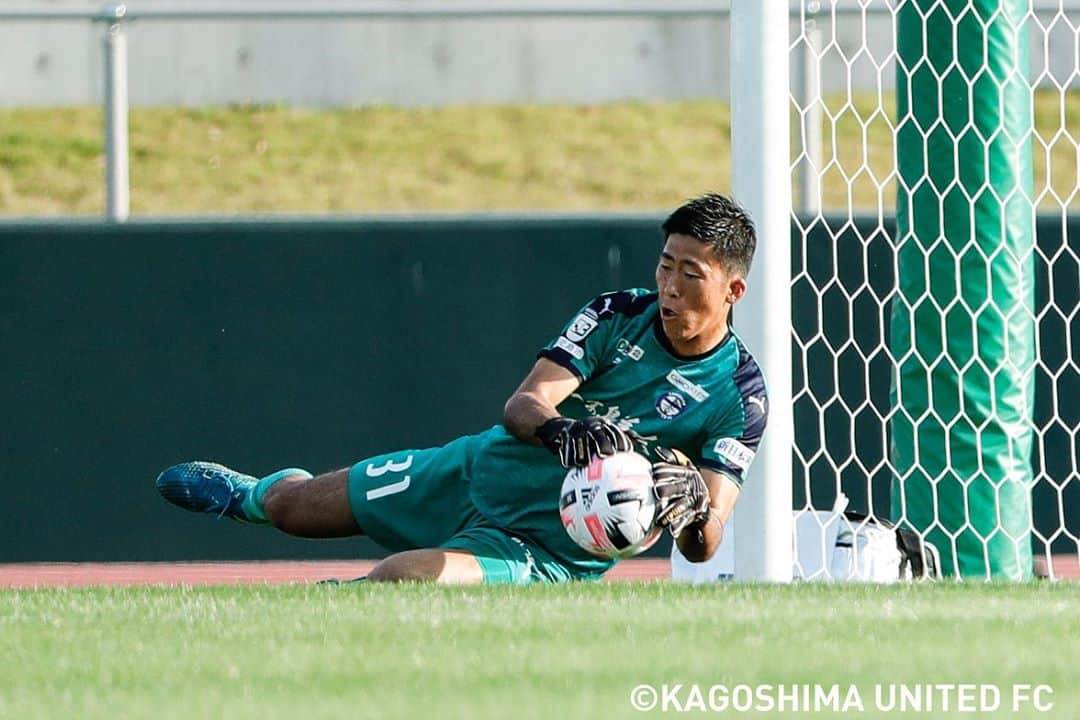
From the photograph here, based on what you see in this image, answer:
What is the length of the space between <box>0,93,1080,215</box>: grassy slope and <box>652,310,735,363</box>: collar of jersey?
620 cm

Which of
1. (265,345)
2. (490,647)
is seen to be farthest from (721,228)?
(265,345)

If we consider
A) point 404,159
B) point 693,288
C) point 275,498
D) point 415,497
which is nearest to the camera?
point 693,288

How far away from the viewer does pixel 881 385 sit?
8.70 meters

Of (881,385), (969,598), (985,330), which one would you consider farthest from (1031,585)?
(881,385)

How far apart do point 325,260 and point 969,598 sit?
14.2 ft

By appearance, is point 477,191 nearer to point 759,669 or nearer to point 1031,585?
point 1031,585

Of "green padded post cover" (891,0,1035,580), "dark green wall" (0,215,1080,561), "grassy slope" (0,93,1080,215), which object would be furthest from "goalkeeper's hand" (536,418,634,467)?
"grassy slope" (0,93,1080,215)

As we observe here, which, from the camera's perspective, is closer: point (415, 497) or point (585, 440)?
point (585, 440)

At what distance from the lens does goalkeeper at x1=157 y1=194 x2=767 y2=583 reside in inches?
221

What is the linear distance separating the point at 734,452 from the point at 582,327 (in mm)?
634

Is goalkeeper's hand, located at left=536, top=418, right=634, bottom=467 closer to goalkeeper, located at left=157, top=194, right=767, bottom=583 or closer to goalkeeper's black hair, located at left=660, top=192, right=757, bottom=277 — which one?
goalkeeper, located at left=157, top=194, right=767, bottom=583

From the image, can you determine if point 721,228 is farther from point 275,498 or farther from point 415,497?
point 275,498

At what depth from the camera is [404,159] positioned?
13188 mm

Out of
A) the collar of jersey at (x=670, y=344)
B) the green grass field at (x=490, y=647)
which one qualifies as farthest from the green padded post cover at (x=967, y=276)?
the green grass field at (x=490, y=647)
